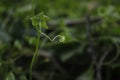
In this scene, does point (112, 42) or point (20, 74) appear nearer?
point (20, 74)

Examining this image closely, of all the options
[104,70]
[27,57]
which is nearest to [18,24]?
[27,57]

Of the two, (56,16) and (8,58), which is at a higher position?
(8,58)

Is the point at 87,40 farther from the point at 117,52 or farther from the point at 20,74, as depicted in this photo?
the point at 20,74

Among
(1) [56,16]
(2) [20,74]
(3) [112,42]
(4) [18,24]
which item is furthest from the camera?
(1) [56,16]

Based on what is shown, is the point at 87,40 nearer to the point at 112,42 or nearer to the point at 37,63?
the point at 112,42

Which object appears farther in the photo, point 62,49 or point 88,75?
point 62,49

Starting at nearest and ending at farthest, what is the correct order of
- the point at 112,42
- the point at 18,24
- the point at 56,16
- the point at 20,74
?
1. the point at 20,74
2. the point at 112,42
3. the point at 18,24
4. the point at 56,16

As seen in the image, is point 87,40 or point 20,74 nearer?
point 20,74

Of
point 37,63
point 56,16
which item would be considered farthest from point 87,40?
point 56,16
